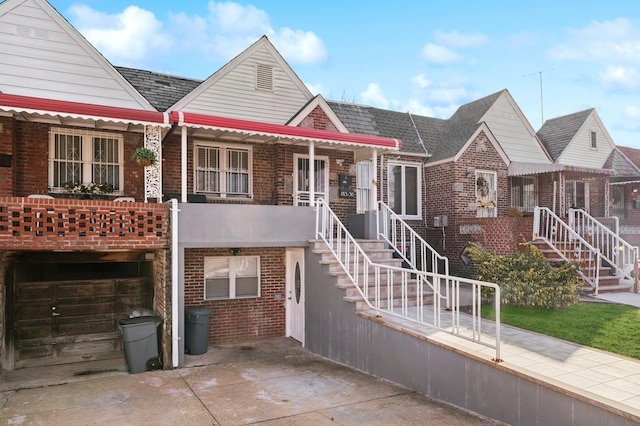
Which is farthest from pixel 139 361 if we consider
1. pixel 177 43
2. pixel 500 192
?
pixel 177 43

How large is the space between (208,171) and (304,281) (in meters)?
3.85

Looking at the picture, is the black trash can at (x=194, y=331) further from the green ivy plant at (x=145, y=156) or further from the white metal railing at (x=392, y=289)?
the green ivy plant at (x=145, y=156)

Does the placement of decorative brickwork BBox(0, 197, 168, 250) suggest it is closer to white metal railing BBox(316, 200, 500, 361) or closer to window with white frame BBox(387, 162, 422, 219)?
white metal railing BBox(316, 200, 500, 361)

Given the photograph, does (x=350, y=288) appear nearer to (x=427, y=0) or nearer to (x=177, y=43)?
(x=427, y=0)

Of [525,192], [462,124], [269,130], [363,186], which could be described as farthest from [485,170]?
[269,130]

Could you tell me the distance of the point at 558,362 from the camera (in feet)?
19.6

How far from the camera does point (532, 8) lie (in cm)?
1245

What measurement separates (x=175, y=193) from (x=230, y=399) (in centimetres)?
563

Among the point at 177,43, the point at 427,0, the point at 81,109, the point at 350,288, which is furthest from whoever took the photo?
the point at 177,43

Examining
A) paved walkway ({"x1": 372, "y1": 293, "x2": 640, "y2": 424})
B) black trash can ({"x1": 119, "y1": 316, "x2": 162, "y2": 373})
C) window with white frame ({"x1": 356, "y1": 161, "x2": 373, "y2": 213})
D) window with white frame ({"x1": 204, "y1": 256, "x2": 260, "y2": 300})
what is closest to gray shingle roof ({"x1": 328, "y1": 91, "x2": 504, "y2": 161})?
window with white frame ({"x1": 356, "y1": 161, "x2": 373, "y2": 213})

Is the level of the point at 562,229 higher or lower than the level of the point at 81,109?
lower

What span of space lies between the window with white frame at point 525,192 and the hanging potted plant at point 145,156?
1278cm

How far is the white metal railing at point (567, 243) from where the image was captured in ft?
35.3

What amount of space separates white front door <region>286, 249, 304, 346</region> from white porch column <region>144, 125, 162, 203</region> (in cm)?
357
